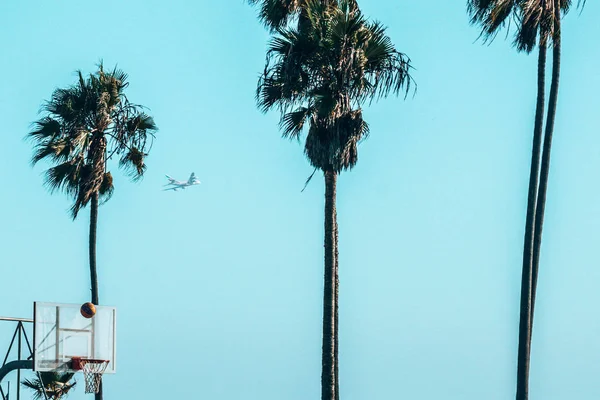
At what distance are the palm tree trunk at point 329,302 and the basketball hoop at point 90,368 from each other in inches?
275

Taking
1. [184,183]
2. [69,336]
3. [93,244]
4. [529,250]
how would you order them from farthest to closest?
[184,183] < [93,244] < [69,336] < [529,250]

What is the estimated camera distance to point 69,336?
37188mm

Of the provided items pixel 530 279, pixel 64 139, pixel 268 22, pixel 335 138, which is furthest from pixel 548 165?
pixel 64 139

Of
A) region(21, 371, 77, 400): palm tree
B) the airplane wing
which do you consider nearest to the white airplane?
the airplane wing

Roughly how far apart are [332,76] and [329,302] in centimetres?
574

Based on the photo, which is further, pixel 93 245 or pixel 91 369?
pixel 93 245

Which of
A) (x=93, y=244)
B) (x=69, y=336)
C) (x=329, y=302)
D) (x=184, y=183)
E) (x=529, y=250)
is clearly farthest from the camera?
(x=184, y=183)

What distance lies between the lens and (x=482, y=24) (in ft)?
115

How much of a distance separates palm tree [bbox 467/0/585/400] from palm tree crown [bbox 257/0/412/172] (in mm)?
2501

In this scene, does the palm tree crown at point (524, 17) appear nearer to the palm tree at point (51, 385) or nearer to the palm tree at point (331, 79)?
the palm tree at point (331, 79)

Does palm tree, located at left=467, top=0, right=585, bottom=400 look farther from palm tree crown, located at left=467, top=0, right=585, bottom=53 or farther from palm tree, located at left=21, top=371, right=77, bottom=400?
palm tree, located at left=21, top=371, right=77, bottom=400

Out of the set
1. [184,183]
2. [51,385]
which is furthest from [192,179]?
[51,385]

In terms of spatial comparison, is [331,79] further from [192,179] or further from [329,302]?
[192,179]

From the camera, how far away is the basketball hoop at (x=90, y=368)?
1471 inches
